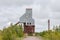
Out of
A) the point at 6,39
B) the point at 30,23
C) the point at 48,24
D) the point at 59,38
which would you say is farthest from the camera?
the point at 30,23

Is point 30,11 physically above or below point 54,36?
above

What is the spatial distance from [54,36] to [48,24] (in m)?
32.3

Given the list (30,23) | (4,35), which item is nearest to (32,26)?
(30,23)

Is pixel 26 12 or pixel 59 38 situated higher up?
pixel 26 12

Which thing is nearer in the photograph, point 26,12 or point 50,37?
point 50,37

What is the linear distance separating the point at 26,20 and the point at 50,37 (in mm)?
37168

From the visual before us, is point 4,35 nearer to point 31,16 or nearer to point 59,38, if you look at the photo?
point 59,38

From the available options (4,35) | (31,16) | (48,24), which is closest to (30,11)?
(31,16)

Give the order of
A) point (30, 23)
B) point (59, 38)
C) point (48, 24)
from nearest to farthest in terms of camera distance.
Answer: point (59, 38) < point (48, 24) < point (30, 23)

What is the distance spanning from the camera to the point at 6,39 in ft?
109

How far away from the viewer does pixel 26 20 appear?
6900cm

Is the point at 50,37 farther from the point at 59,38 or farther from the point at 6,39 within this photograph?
the point at 6,39

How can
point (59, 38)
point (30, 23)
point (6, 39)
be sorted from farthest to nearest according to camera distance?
point (30, 23) < point (6, 39) < point (59, 38)

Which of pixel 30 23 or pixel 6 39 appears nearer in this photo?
pixel 6 39
